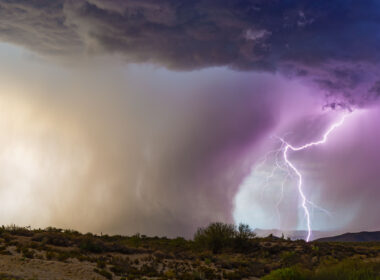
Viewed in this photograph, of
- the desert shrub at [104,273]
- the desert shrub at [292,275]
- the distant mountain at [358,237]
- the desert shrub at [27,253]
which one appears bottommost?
the desert shrub at [104,273]

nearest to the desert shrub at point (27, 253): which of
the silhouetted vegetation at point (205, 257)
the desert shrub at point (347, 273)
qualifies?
the silhouetted vegetation at point (205, 257)

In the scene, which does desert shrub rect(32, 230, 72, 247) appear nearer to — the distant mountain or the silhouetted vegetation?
the silhouetted vegetation

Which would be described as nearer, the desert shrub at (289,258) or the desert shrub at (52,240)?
the desert shrub at (52,240)

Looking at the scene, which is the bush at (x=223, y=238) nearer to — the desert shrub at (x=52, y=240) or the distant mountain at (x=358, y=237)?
the desert shrub at (x=52, y=240)

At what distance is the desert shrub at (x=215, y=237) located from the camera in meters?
54.1

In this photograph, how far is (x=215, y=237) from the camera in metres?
54.3

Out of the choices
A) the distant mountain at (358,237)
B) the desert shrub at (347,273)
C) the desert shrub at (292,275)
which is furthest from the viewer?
the distant mountain at (358,237)

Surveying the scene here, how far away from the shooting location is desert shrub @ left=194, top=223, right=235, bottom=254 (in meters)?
54.1

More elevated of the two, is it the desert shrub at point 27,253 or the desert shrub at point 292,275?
the desert shrub at point 27,253

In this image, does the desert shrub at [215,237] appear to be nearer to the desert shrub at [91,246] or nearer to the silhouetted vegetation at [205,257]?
the silhouetted vegetation at [205,257]

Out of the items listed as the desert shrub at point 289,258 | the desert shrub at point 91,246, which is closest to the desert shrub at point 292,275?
the desert shrub at point 289,258

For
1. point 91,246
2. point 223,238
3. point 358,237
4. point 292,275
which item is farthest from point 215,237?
point 358,237

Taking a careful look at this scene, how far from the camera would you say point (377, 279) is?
1945 cm

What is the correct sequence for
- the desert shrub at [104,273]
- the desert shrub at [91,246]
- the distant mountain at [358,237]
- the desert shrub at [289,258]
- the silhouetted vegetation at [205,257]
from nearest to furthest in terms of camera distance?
the silhouetted vegetation at [205,257] < the desert shrub at [104,273] < the desert shrub at [91,246] < the desert shrub at [289,258] < the distant mountain at [358,237]
